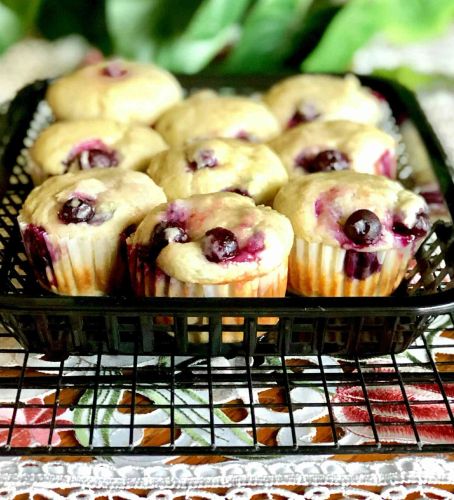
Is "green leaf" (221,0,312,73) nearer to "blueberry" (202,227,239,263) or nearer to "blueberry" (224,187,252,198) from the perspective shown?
"blueberry" (224,187,252,198)

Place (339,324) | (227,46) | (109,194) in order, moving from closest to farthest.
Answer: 1. (339,324)
2. (109,194)
3. (227,46)

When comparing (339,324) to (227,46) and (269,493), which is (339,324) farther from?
(227,46)

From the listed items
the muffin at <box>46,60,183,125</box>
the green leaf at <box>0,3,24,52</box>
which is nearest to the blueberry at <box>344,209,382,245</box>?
the muffin at <box>46,60,183,125</box>

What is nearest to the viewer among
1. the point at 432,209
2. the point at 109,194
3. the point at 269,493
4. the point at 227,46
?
the point at 269,493

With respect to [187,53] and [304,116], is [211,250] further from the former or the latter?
[187,53]

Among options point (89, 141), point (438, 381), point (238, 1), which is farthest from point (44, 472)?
point (238, 1)

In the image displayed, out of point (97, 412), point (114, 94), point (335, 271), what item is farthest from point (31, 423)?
point (114, 94)

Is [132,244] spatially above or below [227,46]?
above
